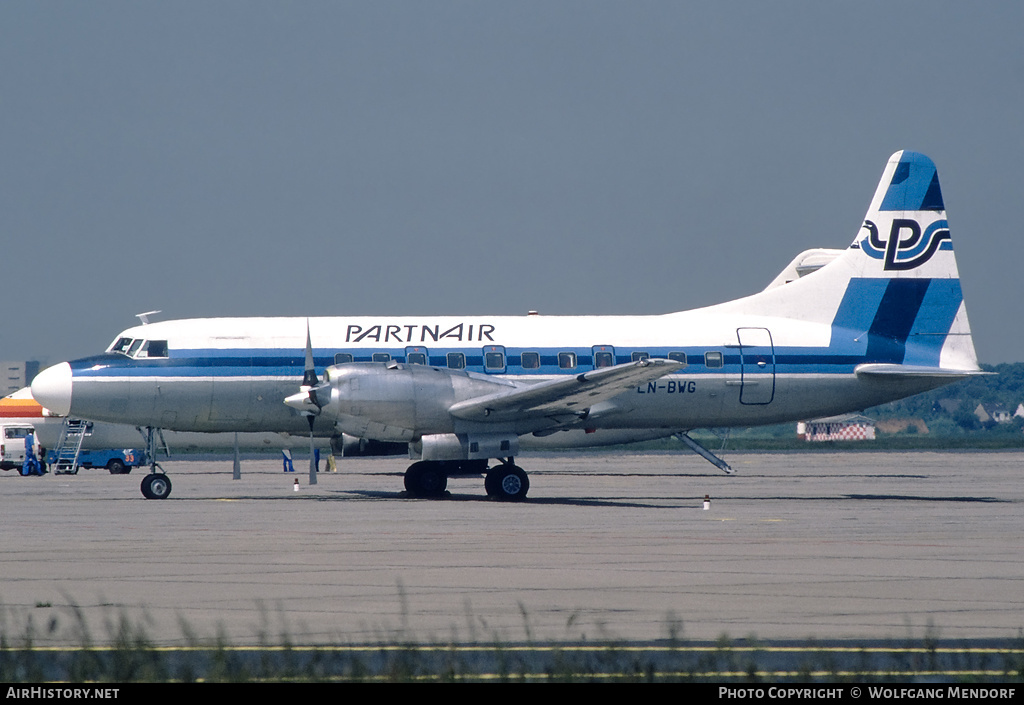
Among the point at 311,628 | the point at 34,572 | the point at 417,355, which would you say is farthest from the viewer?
the point at 417,355

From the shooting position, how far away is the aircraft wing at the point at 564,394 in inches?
1108

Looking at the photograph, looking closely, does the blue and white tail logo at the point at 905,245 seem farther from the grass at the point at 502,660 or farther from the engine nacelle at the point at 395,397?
the grass at the point at 502,660

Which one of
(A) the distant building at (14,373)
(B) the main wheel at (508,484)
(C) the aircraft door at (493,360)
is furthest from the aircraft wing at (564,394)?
(A) the distant building at (14,373)

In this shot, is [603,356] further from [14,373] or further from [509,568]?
[14,373]

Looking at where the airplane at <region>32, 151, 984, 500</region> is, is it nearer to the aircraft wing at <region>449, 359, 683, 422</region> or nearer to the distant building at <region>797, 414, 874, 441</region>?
the aircraft wing at <region>449, 359, 683, 422</region>

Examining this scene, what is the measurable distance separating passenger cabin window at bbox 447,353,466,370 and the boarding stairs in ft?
62.6

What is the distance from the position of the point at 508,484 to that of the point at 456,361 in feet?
11.7

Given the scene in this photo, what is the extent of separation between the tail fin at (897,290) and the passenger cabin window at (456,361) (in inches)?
305

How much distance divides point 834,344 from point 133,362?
17.5m

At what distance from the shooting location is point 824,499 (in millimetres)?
30859

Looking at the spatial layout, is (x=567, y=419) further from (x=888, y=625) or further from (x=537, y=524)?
(x=888, y=625)

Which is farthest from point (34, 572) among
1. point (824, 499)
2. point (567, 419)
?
point (824, 499)

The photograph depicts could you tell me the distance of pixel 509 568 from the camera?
15.8m

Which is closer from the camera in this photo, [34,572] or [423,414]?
[34,572]
